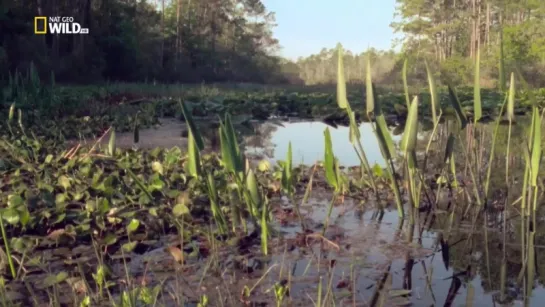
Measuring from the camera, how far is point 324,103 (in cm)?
838

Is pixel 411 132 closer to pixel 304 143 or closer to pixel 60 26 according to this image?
pixel 304 143

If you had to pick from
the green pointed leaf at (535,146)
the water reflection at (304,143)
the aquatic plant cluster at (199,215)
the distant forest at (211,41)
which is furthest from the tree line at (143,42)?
the green pointed leaf at (535,146)

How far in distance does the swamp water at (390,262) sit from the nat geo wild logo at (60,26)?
13745 millimetres

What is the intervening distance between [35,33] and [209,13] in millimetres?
14687

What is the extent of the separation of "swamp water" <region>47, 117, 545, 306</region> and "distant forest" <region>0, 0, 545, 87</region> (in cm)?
960

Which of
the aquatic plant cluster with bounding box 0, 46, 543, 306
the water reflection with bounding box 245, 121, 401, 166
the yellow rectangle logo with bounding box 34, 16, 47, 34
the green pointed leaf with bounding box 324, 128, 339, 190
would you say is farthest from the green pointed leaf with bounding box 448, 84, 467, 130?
the yellow rectangle logo with bounding box 34, 16, 47, 34

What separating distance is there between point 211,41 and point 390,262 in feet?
87.1

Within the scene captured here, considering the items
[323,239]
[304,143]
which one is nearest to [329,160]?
[323,239]

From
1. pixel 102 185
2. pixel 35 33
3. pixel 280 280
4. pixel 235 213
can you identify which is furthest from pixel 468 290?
pixel 35 33

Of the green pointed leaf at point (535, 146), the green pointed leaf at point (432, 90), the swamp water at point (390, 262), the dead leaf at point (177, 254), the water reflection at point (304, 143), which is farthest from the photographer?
the water reflection at point (304, 143)

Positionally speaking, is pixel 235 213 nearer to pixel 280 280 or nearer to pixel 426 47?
pixel 280 280

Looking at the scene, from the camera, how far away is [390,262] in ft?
5.30

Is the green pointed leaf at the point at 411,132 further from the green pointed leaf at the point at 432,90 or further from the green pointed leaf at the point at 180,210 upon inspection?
the green pointed leaf at the point at 180,210

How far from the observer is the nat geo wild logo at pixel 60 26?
47.0 ft
